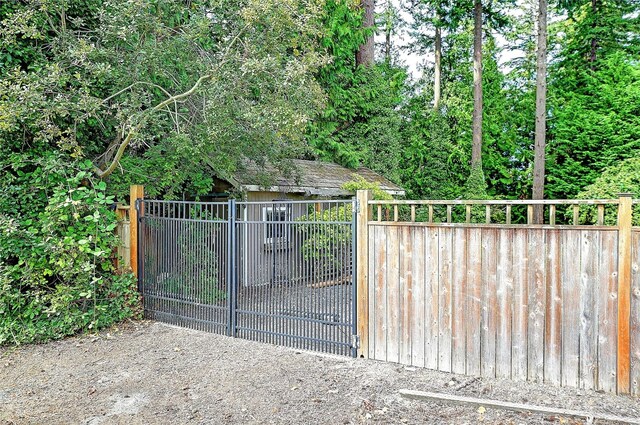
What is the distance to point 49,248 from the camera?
19.9 feet

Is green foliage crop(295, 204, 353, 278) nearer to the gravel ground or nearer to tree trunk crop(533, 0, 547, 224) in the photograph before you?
the gravel ground

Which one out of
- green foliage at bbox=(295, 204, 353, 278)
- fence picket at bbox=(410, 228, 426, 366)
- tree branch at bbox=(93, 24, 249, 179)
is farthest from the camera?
tree branch at bbox=(93, 24, 249, 179)

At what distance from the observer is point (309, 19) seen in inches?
273

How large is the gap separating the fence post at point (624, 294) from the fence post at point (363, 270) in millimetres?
2405

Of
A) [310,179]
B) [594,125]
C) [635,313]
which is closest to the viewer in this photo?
[635,313]

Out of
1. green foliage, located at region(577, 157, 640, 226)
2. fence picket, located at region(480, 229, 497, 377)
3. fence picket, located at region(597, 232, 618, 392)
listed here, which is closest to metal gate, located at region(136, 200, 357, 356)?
fence picket, located at region(480, 229, 497, 377)

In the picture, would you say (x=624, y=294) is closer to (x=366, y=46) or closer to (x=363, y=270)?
(x=363, y=270)

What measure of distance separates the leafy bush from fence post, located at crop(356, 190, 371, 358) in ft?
11.8

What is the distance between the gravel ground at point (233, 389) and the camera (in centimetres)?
388

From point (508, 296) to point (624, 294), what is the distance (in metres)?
0.94

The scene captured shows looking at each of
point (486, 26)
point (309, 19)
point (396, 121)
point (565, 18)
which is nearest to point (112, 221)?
point (309, 19)

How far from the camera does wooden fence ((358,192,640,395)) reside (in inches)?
159

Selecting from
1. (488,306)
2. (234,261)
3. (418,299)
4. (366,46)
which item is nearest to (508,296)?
(488,306)

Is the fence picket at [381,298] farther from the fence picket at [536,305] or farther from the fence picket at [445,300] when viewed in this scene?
the fence picket at [536,305]
